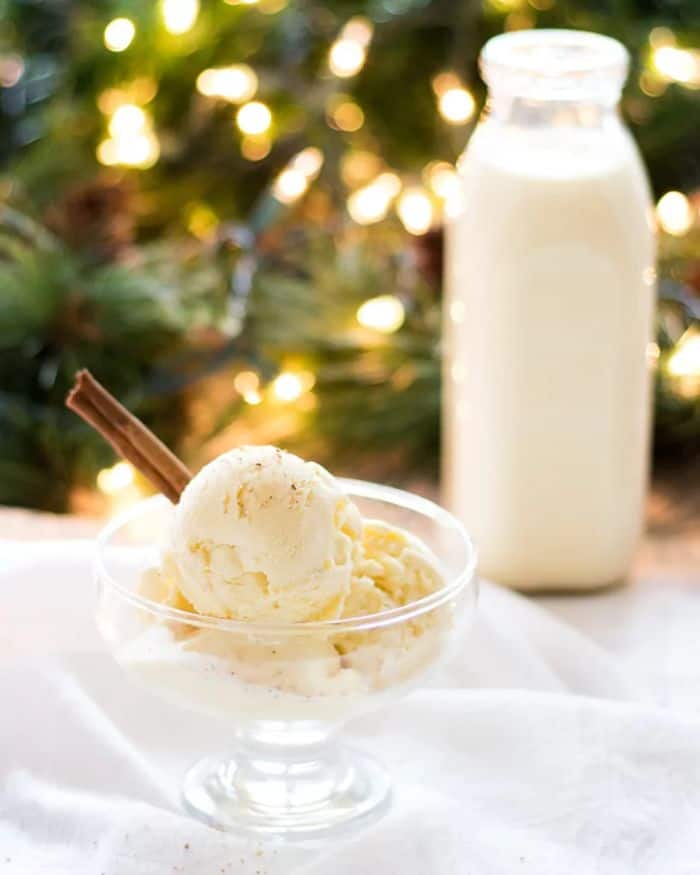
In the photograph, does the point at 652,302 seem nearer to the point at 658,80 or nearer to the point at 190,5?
the point at 658,80

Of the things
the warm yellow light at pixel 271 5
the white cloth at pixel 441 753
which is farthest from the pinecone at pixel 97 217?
the white cloth at pixel 441 753

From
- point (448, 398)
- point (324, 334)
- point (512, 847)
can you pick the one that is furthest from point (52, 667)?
point (324, 334)

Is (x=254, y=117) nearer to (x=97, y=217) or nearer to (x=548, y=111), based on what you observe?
(x=97, y=217)

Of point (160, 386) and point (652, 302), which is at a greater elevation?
point (652, 302)

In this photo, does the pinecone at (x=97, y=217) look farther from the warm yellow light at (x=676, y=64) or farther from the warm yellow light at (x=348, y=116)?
the warm yellow light at (x=676, y=64)

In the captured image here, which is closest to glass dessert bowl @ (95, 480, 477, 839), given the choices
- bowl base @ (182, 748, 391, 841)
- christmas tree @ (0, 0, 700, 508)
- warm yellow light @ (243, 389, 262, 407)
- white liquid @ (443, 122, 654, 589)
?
bowl base @ (182, 748, 391, 841)

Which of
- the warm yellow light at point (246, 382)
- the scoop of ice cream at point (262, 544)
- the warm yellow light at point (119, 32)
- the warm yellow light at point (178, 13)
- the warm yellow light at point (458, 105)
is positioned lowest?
the warm yellow light at point (246, 382)
